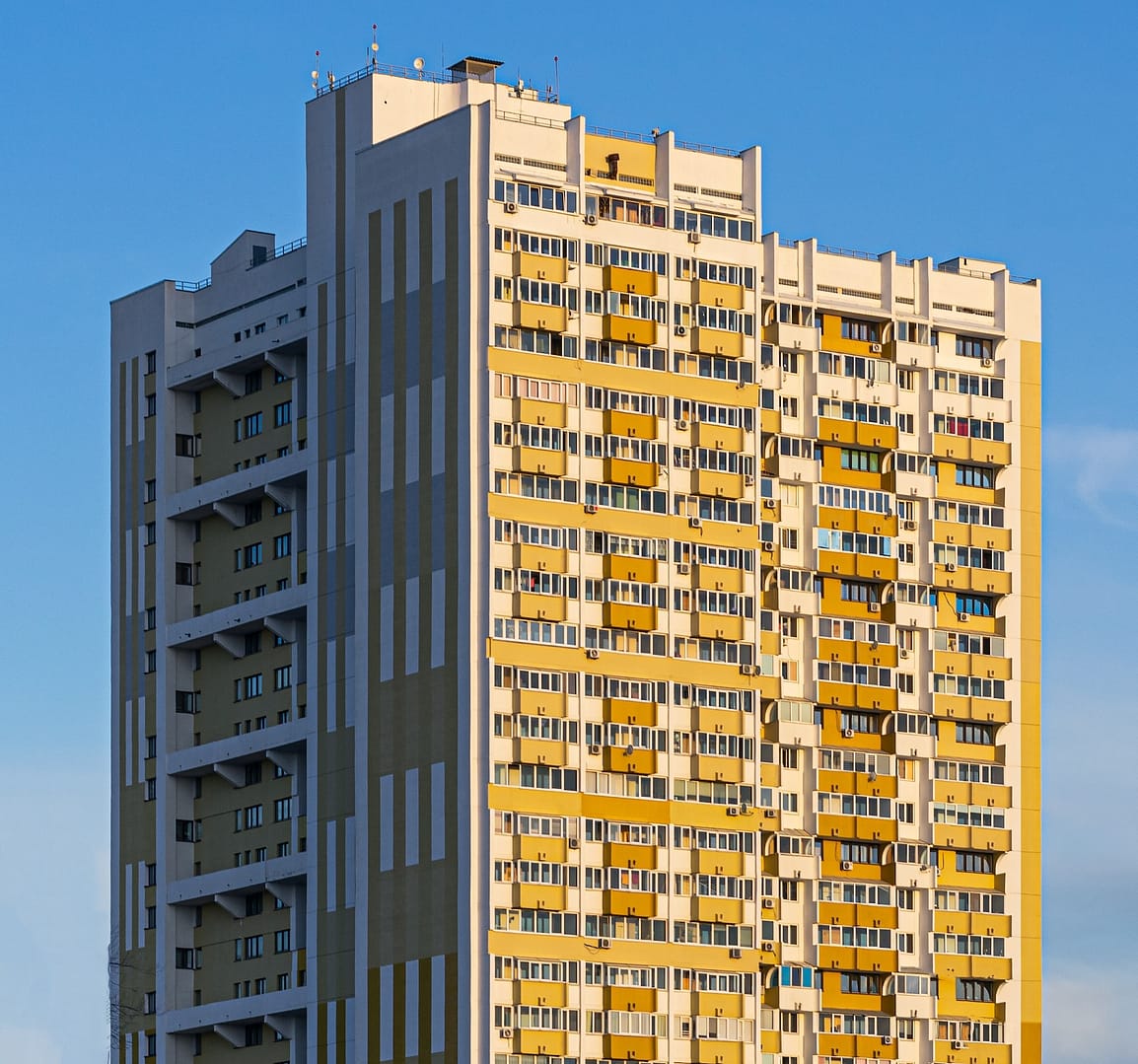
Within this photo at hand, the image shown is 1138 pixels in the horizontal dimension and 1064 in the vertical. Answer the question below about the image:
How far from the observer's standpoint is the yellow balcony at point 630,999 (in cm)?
15162

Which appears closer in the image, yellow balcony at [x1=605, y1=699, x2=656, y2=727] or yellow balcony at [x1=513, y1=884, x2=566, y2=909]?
yellow balcony at [x1=513, y1=884, x2=566, y2=909]

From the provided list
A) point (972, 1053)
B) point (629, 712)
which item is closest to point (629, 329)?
→ point (629, 712)

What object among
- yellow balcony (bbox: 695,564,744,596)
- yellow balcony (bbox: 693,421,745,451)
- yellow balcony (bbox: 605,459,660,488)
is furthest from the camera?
yellow balcony (bbox: 693,421,745,451)

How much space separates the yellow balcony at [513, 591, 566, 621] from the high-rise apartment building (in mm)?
162

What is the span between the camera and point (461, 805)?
493 ft

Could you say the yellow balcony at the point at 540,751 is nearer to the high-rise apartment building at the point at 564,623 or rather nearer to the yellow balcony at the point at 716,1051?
the high-rise apartment building at the point at 564,623

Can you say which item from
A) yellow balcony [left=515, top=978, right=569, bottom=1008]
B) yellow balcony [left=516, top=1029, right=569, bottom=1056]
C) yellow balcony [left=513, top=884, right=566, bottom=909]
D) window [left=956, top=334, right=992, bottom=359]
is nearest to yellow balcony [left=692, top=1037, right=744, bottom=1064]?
yellow balcony [left=516, top=1029, right=569, bottom=1056]

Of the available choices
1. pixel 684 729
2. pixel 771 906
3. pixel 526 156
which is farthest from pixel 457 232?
pixel 771 906

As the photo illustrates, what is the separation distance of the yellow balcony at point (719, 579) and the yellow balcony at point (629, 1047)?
22.4m

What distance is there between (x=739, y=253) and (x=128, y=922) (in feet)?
163

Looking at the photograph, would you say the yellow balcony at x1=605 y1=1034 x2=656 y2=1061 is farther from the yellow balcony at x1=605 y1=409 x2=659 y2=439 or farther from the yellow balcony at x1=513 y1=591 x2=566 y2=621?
the yellow balcony at x1=605 y1=409 x2=659 y2=439

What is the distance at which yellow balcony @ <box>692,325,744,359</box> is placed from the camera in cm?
16062

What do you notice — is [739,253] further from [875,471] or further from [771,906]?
[771,906]

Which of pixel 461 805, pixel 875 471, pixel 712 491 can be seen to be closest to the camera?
pixel 461 805
